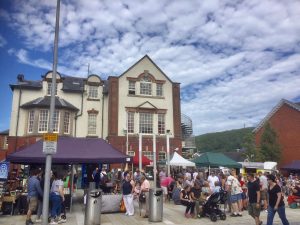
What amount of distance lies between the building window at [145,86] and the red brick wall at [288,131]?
1845 centimetres

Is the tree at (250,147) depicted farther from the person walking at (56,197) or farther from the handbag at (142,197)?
the person walking at (56,197)

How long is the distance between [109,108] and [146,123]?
4337 mm

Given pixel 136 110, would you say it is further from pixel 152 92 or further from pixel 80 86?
pixel 80 86

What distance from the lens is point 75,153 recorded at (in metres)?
14.2

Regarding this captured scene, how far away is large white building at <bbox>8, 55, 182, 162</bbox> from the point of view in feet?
103

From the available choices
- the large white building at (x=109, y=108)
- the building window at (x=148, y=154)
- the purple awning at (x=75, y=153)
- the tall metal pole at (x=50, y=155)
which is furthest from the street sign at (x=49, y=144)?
the building window at (x=148, y=154)

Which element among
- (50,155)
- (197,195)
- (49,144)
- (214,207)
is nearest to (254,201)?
(214,207)

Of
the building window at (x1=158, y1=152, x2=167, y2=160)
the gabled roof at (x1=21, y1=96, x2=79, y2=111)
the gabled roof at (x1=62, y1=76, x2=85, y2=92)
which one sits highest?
the gabled roof at (x1=62, y1=76, x2=85, y2=92)

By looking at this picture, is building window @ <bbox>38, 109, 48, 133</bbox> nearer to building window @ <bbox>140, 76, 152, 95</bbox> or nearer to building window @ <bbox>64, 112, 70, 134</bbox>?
building window @ <bbox>64, 112, 70, 134</bbox>

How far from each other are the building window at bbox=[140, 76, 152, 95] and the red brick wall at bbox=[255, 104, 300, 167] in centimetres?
1845

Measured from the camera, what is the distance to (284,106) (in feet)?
133

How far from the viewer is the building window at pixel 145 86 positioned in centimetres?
3444

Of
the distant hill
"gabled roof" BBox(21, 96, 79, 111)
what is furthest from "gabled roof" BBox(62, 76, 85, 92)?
the distant hill

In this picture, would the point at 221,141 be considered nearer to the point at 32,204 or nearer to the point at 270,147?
the point at 270,147
